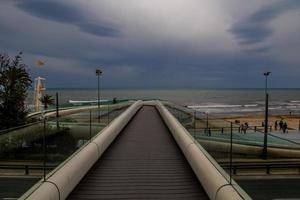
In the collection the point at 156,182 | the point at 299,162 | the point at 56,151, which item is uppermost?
the point at 56,151

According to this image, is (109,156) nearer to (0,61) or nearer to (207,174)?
(207,174)

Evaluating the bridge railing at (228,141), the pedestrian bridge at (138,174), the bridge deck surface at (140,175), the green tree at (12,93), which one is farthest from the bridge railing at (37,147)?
the green tree at (12,93)

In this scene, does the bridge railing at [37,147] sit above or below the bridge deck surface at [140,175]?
above

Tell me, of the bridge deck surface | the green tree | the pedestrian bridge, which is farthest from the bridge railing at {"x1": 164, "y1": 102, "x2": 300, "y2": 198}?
the green tree

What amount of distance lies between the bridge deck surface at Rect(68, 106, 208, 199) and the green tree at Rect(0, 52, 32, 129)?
1230 centimetres

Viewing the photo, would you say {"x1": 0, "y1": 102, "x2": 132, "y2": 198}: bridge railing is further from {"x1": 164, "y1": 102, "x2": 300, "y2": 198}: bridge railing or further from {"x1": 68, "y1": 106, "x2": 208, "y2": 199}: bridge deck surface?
{"x1": 164, "y1": 102, "x2": 300, "y2": 198}: bridge railing

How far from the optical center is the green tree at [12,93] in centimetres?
2181

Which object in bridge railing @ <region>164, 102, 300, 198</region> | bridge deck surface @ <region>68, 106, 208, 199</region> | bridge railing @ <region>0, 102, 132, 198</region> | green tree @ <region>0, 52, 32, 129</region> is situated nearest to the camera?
bridge railing @ <region>0, 102, 132, 198</region>

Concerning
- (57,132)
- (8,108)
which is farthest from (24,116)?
(57,132)

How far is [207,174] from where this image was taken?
6.89m

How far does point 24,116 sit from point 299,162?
16.7 meters

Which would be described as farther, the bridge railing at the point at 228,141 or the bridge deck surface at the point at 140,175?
the bridge railing at the point at 228,141

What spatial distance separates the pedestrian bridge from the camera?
19.9ft

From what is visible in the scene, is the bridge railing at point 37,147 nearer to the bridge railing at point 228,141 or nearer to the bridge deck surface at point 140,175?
the bridge deck surface at point 140,175
